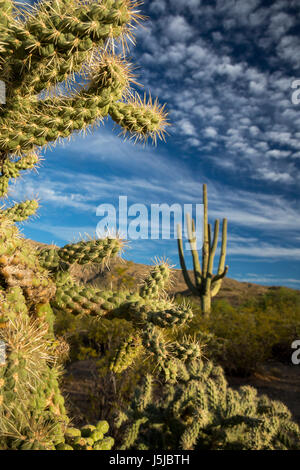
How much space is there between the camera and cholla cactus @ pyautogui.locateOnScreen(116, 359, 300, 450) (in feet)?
10.2

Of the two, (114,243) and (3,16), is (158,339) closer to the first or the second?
(114,243)

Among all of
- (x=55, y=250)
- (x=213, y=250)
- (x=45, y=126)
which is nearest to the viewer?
(x=45, y=126)

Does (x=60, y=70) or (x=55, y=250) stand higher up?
(x=60, y=70)

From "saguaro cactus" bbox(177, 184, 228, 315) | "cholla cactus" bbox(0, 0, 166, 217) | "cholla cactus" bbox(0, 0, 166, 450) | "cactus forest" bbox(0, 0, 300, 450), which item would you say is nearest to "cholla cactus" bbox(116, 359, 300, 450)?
"cactus forest" bbox(0, 0, 300, 450)

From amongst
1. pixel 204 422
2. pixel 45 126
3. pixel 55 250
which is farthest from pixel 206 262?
pixel 45 126

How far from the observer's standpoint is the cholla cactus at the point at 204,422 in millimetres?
3101

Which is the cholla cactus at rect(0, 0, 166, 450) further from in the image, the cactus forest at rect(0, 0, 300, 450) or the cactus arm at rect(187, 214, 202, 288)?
the cactus arm at rect(187, 214, 202, 288)

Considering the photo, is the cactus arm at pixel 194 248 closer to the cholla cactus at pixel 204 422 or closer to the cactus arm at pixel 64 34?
the cholla cactus at pixel 204 422

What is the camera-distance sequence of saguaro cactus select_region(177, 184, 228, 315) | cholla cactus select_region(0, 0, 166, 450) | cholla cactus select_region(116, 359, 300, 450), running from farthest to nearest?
saguaro cactus select_region(177, 184, 228, 315), cholla cactus select_region(116, 359, 300, 450), cholla cactus select_region(0, 0, 166, 450)

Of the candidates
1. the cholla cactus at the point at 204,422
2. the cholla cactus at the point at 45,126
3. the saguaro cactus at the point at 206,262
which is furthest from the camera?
the saguaro cactus at the point at 206,262

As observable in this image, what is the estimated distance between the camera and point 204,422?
3229 millimetres

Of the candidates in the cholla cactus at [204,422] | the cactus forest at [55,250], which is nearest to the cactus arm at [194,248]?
the cholla cactus at [204,422]

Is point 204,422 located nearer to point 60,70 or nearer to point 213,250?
point 60,70

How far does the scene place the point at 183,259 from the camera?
13.4 meters
